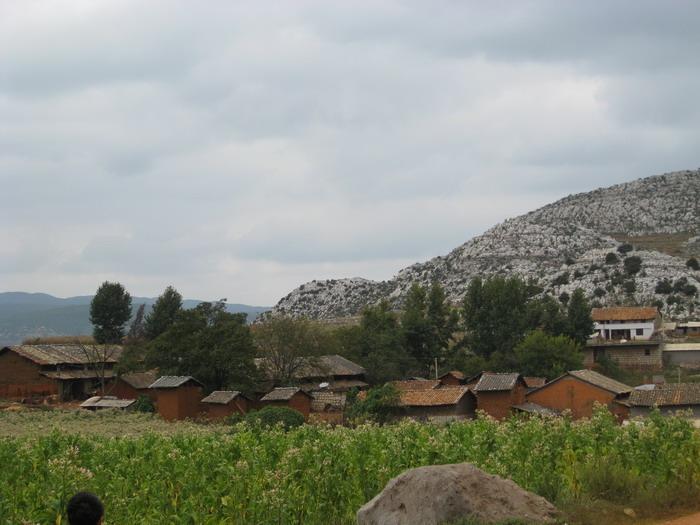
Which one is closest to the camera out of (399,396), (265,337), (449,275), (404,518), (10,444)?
(404,518)

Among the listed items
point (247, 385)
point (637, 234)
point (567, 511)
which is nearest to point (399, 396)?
point (247, 385)

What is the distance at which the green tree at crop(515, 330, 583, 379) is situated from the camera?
63188 mm

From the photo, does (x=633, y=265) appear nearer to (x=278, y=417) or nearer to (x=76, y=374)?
(x=76, y=374)

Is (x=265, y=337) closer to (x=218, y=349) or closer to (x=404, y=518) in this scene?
(x=218, y=349)

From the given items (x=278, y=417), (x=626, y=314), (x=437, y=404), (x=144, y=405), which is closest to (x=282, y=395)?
(x=278, y=417)

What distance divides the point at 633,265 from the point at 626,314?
120 feet

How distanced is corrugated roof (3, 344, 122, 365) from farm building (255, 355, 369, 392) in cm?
1481

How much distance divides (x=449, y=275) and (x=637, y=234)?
35737mm

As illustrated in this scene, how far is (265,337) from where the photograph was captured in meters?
64.2

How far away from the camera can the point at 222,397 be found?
52.3 m

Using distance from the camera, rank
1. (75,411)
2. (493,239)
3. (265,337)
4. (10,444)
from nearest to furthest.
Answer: (10,444) → (75,411) → (265,337) → (493,239)

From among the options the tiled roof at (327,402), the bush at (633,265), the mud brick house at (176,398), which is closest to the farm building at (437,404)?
the tiled roof at (327,402)

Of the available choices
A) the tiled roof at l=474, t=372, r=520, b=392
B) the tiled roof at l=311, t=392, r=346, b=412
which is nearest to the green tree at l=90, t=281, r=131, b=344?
the tiled roof at l=311, t=392, r=346, b=412

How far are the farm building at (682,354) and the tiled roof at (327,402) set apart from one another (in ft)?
115
